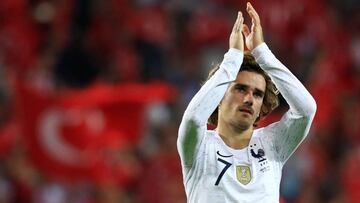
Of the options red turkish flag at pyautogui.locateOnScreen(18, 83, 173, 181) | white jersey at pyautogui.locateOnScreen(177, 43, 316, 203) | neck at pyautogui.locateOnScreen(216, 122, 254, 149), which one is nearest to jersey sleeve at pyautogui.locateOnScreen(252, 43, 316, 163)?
white jersey at pyautogui.locateOnScreen(177, 43, 316, 203)

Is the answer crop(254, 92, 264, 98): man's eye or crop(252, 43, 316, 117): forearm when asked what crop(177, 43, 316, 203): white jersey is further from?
crop(254, 92, 264, 98): man's eye

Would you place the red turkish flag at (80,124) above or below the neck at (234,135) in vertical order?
below

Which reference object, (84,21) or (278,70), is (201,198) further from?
(84,21)

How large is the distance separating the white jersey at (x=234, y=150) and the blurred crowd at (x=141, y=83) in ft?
12.1

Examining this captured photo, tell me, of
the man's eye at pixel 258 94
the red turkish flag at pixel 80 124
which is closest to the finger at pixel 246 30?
the man's eye at pixel 258 94

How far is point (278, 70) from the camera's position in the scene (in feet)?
22.8

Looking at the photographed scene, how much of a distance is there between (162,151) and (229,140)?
5.20m

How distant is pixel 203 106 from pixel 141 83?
6637mm

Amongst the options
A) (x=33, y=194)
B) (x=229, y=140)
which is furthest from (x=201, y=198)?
(x=33, y=194)

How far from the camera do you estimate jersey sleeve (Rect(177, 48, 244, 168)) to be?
6770 mm

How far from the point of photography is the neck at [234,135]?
7.02 m

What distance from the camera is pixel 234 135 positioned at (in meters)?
7.04

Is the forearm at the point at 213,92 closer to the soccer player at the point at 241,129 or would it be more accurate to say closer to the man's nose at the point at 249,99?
the soccer player at the point at 241,129

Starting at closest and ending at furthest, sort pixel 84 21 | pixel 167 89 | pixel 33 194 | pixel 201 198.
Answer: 1. pixel 201 198
2. pixel 33 194
3. pixel 167 89
4. pixel 84 21
